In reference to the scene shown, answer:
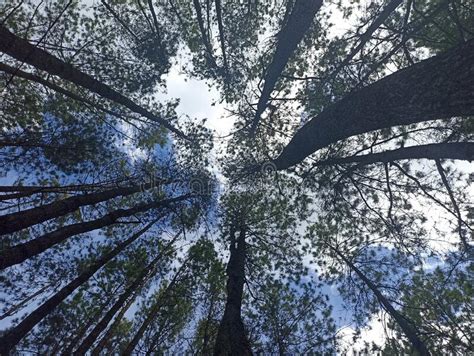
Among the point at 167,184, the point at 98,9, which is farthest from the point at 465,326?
the point at 98,9

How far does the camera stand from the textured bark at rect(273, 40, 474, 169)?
2930mm

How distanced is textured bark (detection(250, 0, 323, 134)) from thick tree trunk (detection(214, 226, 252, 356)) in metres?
5.14

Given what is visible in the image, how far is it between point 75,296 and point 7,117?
6189 millimetres

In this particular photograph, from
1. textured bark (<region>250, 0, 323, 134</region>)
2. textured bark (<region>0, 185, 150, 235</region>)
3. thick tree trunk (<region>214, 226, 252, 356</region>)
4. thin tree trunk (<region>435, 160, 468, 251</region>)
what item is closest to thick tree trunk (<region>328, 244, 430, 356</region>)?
thin tree trunk (<region>435, 160, 468, 251</region>)

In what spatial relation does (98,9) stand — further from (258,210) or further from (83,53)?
(258,210)

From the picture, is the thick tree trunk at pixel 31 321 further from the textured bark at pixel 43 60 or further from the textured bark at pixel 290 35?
the textured bark at pixel 290 35

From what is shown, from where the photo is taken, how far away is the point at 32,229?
802 cm

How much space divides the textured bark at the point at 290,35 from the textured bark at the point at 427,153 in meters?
3.05

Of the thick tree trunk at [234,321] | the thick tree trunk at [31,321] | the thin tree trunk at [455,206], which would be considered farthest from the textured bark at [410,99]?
the thick tree trunk at [31,321]

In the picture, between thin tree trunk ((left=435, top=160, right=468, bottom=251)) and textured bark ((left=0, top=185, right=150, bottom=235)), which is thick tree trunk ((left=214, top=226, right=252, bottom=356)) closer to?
textured bark ((left=0, top=185, right=150, bottom=235))

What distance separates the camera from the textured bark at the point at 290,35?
5.81 metres

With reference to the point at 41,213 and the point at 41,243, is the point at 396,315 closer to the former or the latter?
the point at 41,243

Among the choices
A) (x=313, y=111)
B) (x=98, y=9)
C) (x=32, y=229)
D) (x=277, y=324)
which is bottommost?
(x=277, y=324)

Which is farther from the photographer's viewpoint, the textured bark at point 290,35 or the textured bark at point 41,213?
the textured bark at point 290,35
